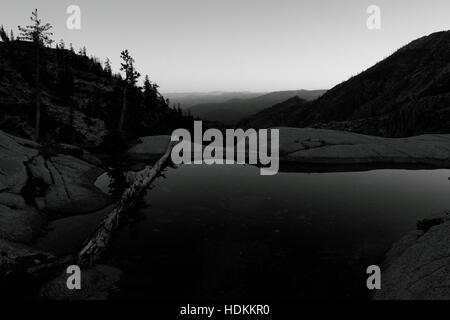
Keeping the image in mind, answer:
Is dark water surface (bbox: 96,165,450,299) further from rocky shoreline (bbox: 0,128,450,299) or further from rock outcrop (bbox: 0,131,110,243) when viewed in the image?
rock outcrop (bbox: 0,131,110,243)

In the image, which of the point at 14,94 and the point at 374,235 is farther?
the point at 14,94

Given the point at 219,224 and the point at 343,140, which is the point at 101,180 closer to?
the point at 219,224

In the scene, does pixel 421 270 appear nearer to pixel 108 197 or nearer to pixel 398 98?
pixel 108 197

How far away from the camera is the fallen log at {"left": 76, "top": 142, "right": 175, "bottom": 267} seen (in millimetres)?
10485

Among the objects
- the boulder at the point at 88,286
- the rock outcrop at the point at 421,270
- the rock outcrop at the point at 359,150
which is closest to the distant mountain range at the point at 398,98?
the rock outcrop at the point at 359,150

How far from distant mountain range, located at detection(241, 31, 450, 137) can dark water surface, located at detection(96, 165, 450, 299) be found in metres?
30.4

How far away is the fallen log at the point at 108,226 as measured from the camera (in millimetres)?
10485

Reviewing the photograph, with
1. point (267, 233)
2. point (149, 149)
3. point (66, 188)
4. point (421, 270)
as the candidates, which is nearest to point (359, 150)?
point (267, 233)

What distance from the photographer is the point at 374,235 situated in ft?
44.3

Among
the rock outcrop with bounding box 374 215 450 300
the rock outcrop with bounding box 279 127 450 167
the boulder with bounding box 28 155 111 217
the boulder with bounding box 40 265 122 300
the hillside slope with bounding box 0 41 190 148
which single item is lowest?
the boulder with bounding box 40 265 122 300

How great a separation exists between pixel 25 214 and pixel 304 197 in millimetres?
15050

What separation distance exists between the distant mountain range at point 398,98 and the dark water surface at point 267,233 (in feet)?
99.7

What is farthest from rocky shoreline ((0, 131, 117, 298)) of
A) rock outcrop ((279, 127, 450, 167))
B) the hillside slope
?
rock outcrop ((279, 127, 450, 167))

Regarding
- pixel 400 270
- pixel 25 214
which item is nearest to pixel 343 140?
pixel 400 270
